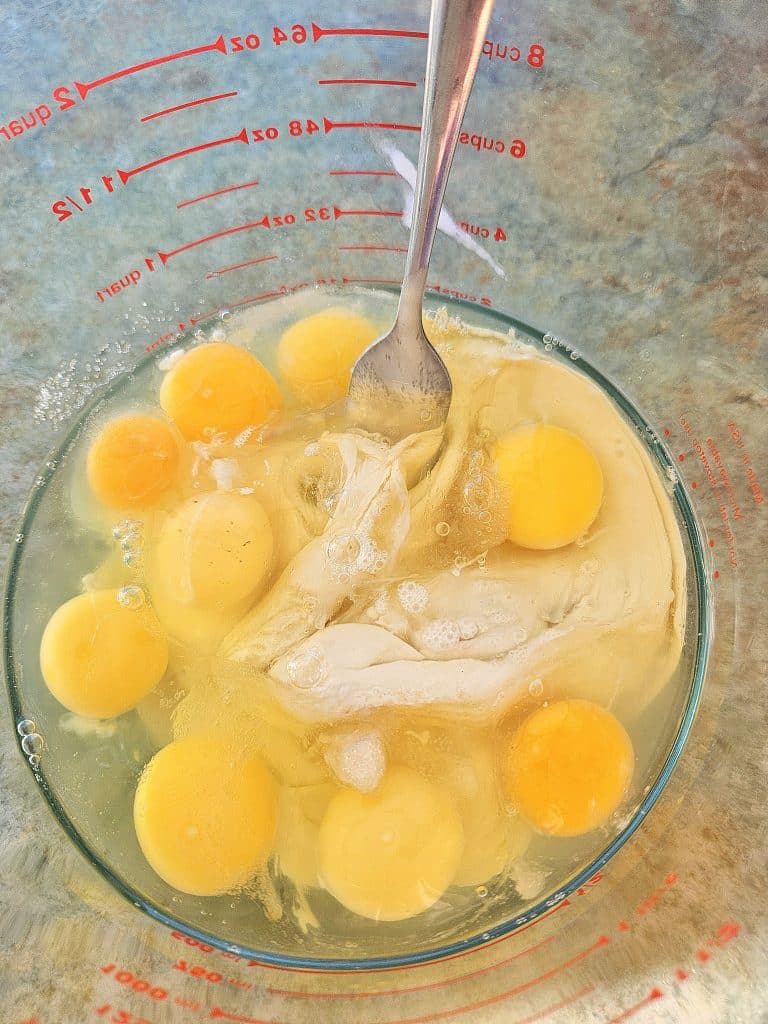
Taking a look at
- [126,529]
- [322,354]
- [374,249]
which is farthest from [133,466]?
[374,249]

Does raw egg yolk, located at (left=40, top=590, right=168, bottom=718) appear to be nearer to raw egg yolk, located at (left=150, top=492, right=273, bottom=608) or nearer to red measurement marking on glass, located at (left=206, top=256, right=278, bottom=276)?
raw egg yolk, located at (left=150, top=492, right=273, bottom=608)

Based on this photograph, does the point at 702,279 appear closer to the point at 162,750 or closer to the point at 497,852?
the point at 497,852

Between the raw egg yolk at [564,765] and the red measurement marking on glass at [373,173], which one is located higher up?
the red measurement marking on glass at [373,173]

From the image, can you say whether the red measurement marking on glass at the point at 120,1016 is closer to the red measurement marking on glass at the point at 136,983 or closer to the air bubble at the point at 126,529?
the red measurement marking on glass at the point at 136,983

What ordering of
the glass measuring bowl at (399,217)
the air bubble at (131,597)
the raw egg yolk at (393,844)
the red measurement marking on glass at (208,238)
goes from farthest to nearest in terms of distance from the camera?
the red measurement marking on glass at (208,238), the glass measuring bowl at (399,217), the air bubble at (131,597), the raw egg yolk at (393,844)

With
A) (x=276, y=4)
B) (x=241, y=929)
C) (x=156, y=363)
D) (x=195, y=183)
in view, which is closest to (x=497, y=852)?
(x=241, y=929)

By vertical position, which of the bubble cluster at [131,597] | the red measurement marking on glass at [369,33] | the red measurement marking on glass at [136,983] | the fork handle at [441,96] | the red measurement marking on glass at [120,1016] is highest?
the red measurement marking on glass at [369,33]

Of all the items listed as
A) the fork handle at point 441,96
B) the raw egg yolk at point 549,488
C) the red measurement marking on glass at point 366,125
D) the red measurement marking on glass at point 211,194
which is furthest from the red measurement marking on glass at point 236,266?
the raw egg yolk at point 549,488
